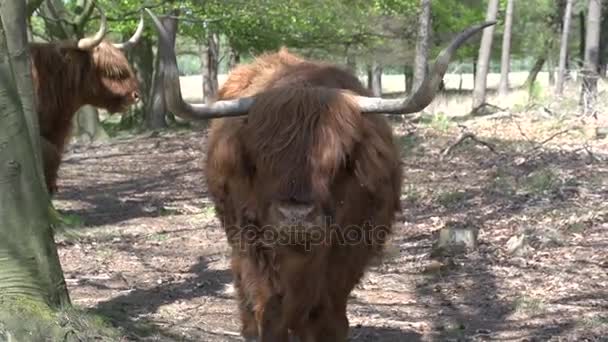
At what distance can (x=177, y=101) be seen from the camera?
410 centimetres

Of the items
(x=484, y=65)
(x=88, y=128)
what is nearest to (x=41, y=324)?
(x=88, y=128)

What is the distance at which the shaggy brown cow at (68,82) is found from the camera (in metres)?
9.70

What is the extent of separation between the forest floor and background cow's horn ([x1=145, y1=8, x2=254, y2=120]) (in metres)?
1.51

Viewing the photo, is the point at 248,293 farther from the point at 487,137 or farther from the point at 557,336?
the point at 487,137

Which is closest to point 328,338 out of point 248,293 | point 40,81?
point 248,293

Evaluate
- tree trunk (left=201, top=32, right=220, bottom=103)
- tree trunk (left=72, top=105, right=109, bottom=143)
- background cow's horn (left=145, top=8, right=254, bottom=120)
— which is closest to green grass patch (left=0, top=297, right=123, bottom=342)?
background cow's horn (left=145, top=8, right=254, bottom=120)

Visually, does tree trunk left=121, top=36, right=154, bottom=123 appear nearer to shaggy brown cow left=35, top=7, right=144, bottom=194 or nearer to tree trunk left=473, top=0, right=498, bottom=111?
tree trunk left=473, top=0, right=498, bottom=111

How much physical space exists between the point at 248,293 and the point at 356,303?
180 centimetres

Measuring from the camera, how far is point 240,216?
14.7 ft

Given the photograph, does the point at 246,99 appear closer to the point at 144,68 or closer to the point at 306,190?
the point at 306,190

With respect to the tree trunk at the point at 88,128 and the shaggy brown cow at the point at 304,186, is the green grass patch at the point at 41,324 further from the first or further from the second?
the tree trunk at the point at 88,128

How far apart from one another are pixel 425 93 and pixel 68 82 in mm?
6898

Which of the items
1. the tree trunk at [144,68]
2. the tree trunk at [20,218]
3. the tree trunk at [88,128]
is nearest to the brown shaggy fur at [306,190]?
the tree trunk at [20,218]

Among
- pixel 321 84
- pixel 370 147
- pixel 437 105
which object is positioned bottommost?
pixel 437 105
